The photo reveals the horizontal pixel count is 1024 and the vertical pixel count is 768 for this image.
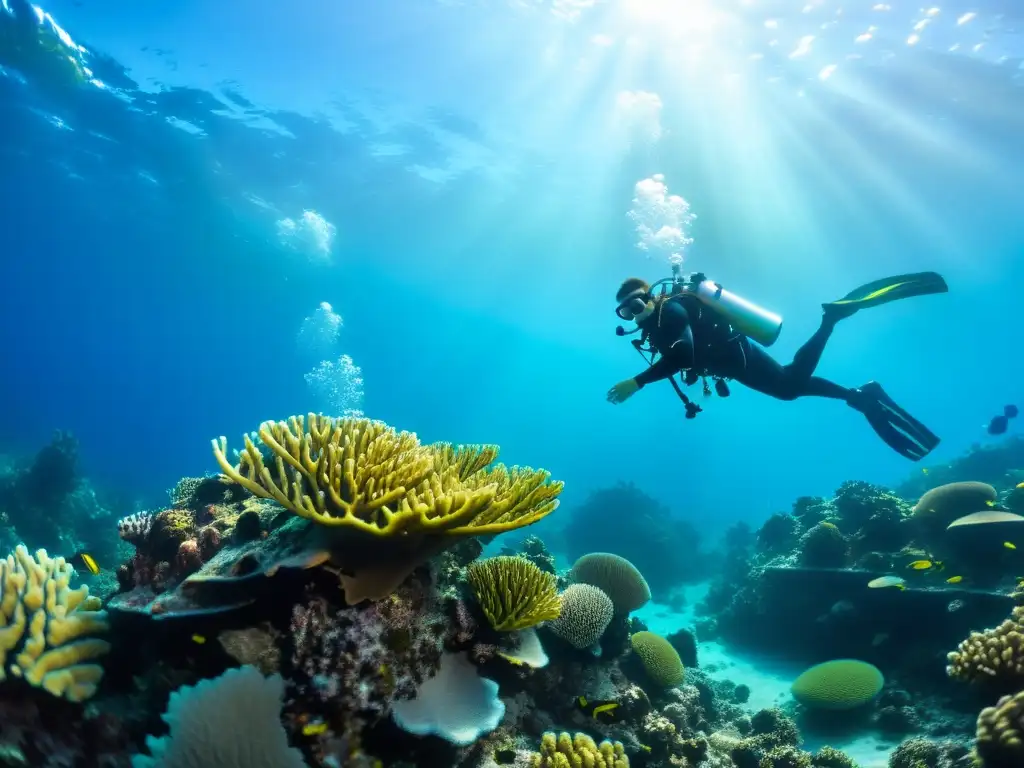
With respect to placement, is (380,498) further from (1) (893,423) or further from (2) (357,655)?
(1) (893,423)

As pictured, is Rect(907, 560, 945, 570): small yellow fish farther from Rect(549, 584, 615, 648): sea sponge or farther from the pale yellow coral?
the pale yellow coral

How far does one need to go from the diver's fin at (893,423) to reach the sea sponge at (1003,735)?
16.7ft

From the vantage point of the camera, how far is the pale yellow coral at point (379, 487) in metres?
2.83

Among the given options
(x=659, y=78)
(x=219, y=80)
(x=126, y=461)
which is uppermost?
(x=659, y=78)

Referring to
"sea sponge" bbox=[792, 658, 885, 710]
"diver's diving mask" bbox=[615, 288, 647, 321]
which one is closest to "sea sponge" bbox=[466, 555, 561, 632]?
"diver's diving mask" bbox=[615, 288, 647, 321]

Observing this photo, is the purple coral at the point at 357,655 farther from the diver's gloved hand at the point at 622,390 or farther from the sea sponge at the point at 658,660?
the sea sponge at the point at 658,660

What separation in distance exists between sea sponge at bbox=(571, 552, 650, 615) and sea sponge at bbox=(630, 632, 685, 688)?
45 centimetres

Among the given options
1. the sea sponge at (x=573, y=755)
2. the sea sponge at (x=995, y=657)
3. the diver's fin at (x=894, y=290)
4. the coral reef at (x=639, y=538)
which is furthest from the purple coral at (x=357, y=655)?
the coral reef at (x=639, y=538)

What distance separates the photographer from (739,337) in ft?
25.0

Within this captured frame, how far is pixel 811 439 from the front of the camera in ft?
514

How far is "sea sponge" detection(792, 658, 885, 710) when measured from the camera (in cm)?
721

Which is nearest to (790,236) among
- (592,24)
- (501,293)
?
(592,24)

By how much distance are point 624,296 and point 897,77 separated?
2626cm

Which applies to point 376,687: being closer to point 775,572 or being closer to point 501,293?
point 775,572
